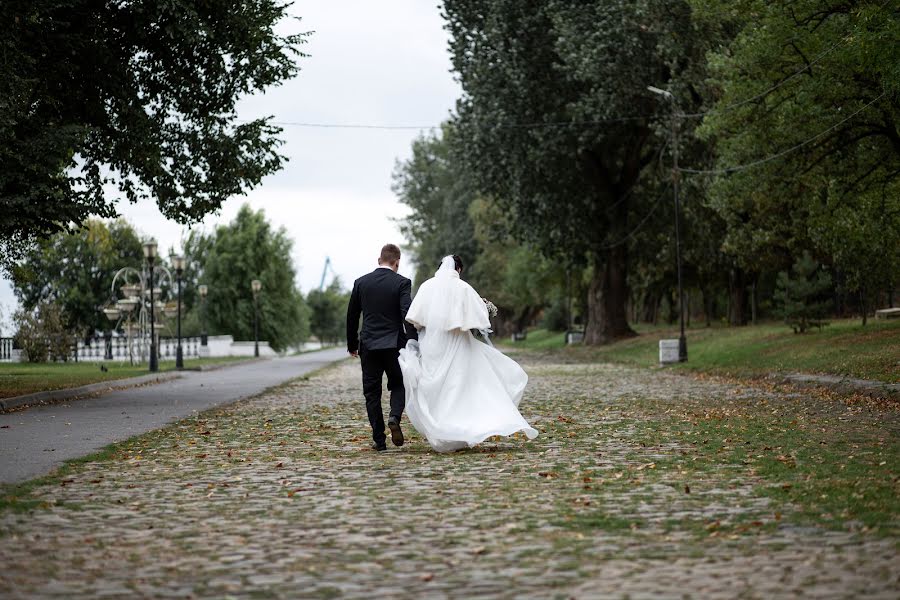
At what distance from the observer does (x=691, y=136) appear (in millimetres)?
42219

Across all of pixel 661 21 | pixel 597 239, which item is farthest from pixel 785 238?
pixel 661 21

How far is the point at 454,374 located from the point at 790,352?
20.3 m

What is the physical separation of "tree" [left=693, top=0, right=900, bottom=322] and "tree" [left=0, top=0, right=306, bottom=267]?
427 inches

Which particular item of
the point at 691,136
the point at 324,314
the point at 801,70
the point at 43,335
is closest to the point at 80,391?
the point at 801,70

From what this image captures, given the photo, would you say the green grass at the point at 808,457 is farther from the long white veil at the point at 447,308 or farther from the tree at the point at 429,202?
the tree at the point at 429,202

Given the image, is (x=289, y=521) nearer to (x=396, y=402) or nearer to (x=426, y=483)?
(x=426, y=483)

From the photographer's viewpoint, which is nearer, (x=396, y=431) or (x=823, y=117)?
(x=396, y=431)

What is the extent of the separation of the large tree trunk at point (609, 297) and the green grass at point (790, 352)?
644cm

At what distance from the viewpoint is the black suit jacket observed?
1274 cm

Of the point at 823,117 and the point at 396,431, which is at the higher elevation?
the point at 823,117

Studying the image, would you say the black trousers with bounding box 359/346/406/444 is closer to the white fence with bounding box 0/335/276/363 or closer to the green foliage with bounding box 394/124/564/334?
the green foliage with bounding box 394/124/564/334

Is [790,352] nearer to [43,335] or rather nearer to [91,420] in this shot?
[91,420]

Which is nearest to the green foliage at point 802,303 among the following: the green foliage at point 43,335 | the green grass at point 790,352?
the green grass at point 790,352

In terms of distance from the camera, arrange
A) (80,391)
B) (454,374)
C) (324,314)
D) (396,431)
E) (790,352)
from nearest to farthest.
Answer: (454,374)
(396,431)
(80,391)
(790,352)
(324,314)
